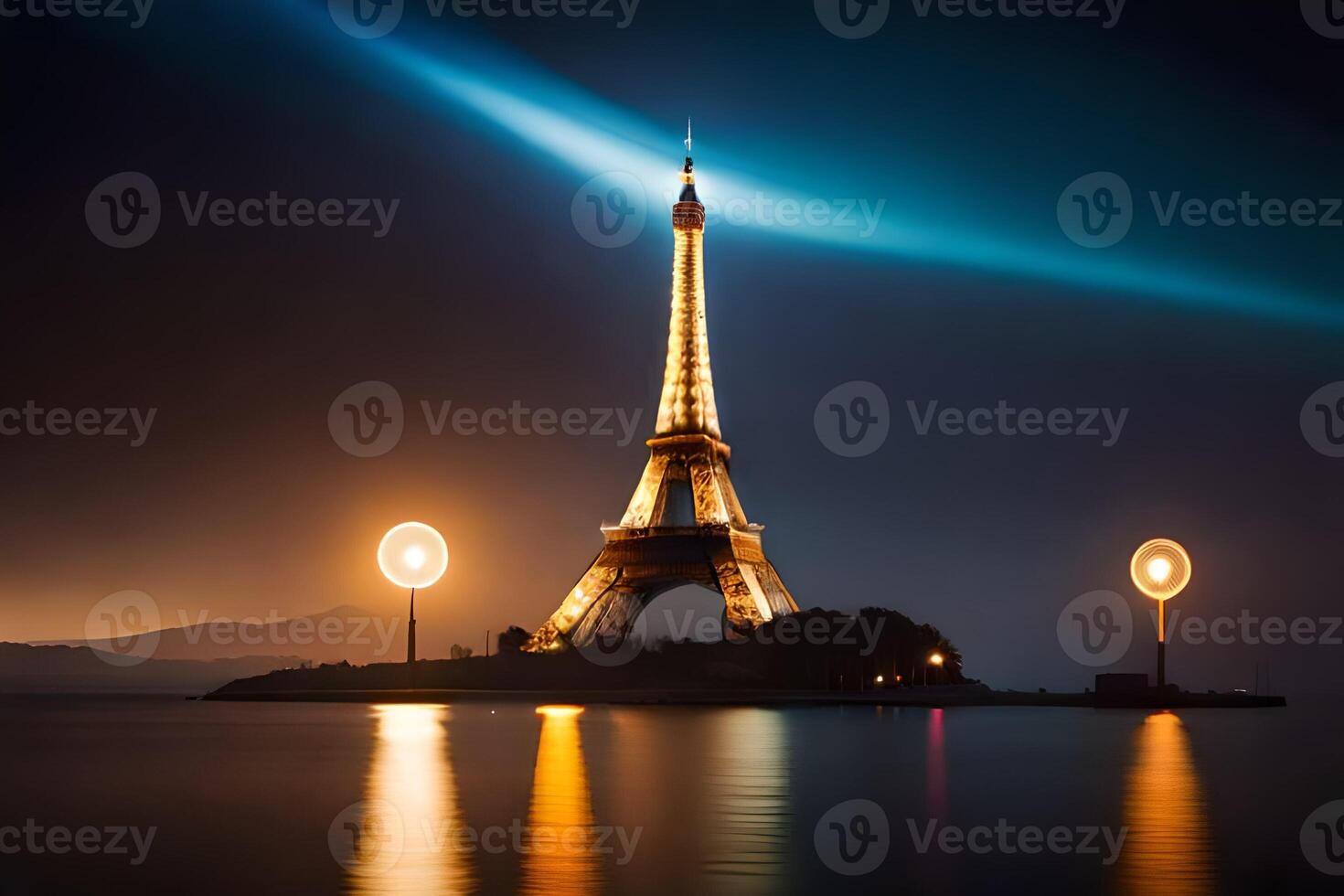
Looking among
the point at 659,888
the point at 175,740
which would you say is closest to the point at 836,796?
the point at 659,888

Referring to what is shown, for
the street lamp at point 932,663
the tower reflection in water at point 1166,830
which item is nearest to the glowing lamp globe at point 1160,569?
the street lamp at point 932,663

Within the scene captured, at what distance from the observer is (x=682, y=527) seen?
244 feet

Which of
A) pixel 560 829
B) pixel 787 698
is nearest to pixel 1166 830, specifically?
pixel 560 829

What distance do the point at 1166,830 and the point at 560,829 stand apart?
338 inches

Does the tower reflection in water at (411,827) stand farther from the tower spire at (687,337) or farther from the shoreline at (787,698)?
the tower spire at (687,337)

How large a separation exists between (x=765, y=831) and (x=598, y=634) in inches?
2351

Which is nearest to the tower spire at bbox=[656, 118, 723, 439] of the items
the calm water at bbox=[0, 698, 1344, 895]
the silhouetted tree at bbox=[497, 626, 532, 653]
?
the silhouetted tree at bbox=[497, 626, 532, 653]

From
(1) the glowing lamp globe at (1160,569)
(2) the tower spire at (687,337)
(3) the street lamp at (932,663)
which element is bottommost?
(3) the street lamp at (932,663)

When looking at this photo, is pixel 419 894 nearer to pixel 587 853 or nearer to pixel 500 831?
pixel 587 853

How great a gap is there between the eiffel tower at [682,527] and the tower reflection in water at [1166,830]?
136 feet

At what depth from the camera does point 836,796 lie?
22.7 m

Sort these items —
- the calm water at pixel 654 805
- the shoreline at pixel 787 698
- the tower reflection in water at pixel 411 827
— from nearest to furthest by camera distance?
the tower reflection in water at pixel 411 827 < the calm water at pixel 654 805 < the shoreline at pixel 787 698

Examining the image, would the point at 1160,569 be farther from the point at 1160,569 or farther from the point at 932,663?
the point at 932,663

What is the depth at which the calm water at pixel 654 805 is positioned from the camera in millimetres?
15484
